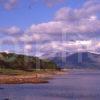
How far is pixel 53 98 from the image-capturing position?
63.1 m

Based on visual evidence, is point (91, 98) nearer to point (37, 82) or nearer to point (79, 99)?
point (79, 99)

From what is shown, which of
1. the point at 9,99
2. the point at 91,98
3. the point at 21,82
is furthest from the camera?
the point at 21,82

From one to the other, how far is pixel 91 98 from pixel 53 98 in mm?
6231

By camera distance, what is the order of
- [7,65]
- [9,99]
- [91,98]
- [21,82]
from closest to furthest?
[9,99], [91,98], [21,82], [7,65]

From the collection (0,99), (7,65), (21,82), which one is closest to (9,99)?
(0,99)

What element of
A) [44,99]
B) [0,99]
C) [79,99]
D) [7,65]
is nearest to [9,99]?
[0,99]

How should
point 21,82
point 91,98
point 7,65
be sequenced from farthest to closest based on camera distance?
point 7,65, point 21,82, point 91,98

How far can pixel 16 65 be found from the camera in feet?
649

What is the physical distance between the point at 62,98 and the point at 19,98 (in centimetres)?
713

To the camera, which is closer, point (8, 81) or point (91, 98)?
point (91, 98)

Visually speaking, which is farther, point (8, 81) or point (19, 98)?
point (8, 81)

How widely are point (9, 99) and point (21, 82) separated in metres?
55.2

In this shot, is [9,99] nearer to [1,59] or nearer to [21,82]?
[21,82]

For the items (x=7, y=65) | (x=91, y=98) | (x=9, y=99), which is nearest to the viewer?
(x=9, y=99)
